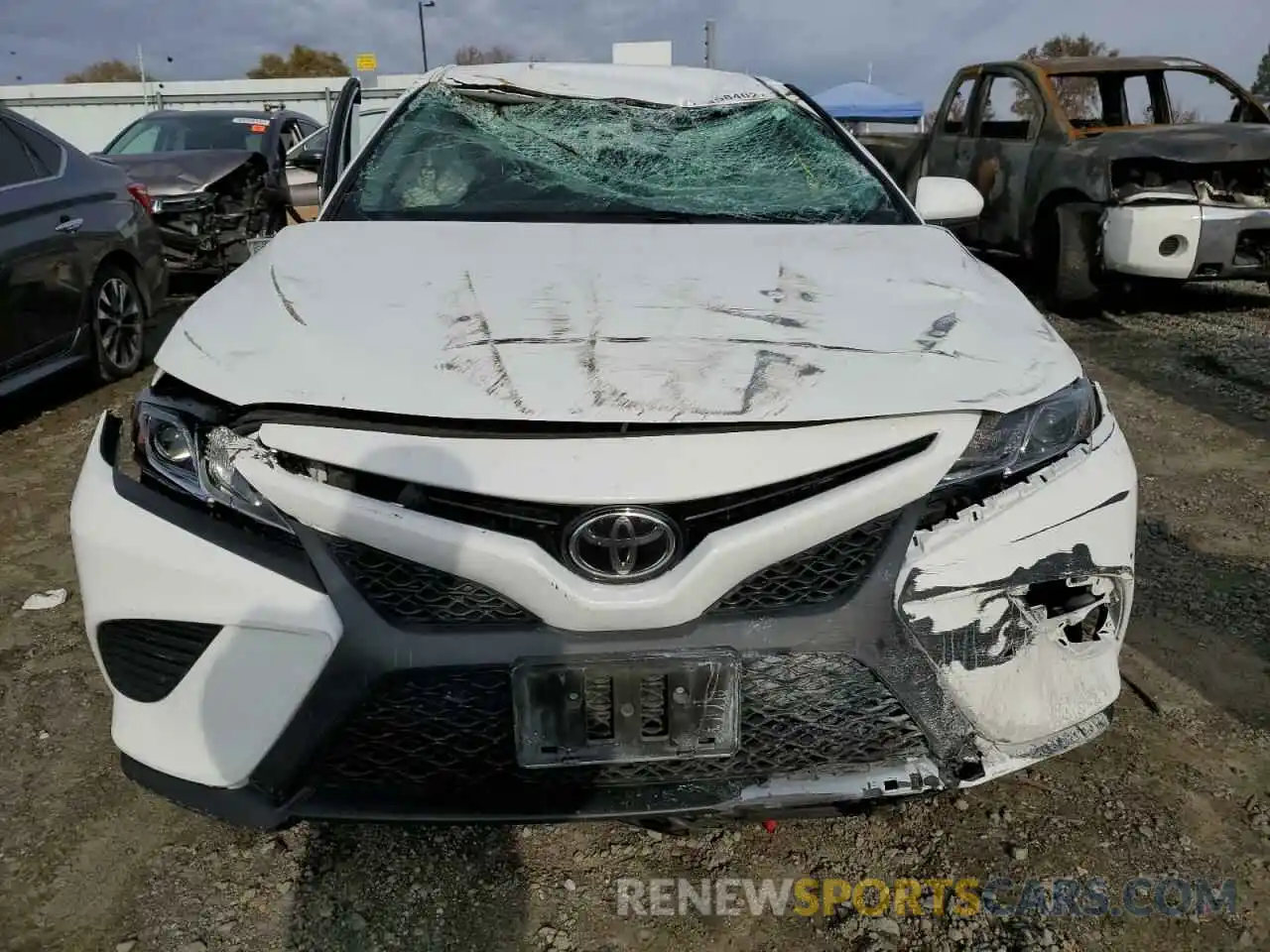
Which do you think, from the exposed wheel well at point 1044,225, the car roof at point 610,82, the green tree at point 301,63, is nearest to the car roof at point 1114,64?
the exposed wheel well at point 1044,225

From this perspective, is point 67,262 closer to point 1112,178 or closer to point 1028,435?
point 1028,435

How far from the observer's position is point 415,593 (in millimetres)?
1532

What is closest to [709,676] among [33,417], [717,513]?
[717,513]

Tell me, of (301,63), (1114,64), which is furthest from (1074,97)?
(301,63)

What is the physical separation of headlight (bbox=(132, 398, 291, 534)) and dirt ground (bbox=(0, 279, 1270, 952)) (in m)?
0.77

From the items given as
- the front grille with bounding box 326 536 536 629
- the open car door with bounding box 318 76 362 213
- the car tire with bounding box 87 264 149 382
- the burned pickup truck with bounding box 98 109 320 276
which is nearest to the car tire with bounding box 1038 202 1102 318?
the open car door with bounding box 318 76 362 213

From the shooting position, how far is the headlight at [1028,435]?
165 cm

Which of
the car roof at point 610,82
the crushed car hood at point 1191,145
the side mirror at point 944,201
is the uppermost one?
the car roof at point 610,82

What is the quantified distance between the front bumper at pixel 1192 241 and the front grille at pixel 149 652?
6.13 m

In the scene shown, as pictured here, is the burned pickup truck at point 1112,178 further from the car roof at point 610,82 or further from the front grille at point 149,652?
the front grille at point 149,652

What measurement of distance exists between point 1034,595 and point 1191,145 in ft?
19.4

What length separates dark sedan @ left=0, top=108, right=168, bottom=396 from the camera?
438 cm

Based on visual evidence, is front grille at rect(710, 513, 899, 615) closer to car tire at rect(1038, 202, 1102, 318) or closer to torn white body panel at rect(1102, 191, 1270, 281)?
torn white body panel at rect(1102, 191, 1270, 281)

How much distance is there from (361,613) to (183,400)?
513mm
